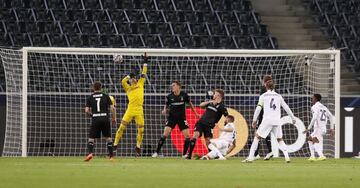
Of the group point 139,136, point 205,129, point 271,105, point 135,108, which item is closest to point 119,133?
point 139,136

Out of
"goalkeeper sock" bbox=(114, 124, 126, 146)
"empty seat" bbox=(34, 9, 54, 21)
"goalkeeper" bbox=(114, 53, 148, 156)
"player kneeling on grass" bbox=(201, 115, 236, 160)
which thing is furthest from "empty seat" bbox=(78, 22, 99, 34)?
"player kneeling on grass" bbox=(201, 115, 236, 160)

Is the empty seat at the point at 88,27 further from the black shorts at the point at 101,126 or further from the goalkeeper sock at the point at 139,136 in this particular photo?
the black shorts at the point at 101,126

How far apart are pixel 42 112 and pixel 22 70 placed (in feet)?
4.05

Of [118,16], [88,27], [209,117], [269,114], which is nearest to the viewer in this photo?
[269,114]

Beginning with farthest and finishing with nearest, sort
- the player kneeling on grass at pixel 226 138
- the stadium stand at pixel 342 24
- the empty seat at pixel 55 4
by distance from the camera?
the stadium stand at pixel 342 24
the empty seat at pixel 55 4
the player kneeling on grass at pixel 226 138

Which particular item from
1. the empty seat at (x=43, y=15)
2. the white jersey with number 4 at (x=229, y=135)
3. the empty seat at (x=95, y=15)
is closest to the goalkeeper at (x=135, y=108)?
the white jersey with number 4 at (x=229, y=135)

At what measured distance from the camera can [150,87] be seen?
2939 centimetres

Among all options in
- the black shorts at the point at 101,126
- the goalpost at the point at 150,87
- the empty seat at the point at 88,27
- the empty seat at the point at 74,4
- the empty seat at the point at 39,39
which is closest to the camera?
the black shorts at the point at 101,126

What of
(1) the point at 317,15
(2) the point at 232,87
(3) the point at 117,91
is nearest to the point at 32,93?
(3) the point at 117,91

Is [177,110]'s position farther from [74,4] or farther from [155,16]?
[74,4]

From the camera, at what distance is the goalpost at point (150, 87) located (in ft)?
88.5

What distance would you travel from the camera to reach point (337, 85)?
2706 centimetres

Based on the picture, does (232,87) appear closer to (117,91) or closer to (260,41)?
(117,91)

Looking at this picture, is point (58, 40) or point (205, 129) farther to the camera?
point (58, 40)
